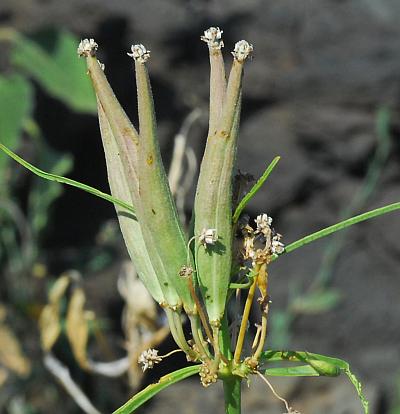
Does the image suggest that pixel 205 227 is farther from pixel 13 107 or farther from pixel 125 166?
pixel 13 107

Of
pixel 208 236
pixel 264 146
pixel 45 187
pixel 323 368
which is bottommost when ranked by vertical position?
pixel 323 368

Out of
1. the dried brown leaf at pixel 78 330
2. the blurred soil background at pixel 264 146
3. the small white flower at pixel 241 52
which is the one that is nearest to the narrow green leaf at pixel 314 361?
the small white flower at pixel 241 52

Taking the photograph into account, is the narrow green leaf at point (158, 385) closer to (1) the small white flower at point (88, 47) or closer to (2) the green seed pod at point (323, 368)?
(2) the green seed pod at point (323, 368)

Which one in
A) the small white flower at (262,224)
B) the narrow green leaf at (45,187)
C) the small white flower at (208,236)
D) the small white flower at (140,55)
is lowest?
the small white flower at (208,236)

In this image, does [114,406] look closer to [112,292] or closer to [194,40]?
[112,292]

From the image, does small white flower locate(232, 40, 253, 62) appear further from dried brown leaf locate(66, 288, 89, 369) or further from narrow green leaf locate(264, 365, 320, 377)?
dried brown leaf locate(66, 288, 89, 369)

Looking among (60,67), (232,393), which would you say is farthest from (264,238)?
(60,67)
